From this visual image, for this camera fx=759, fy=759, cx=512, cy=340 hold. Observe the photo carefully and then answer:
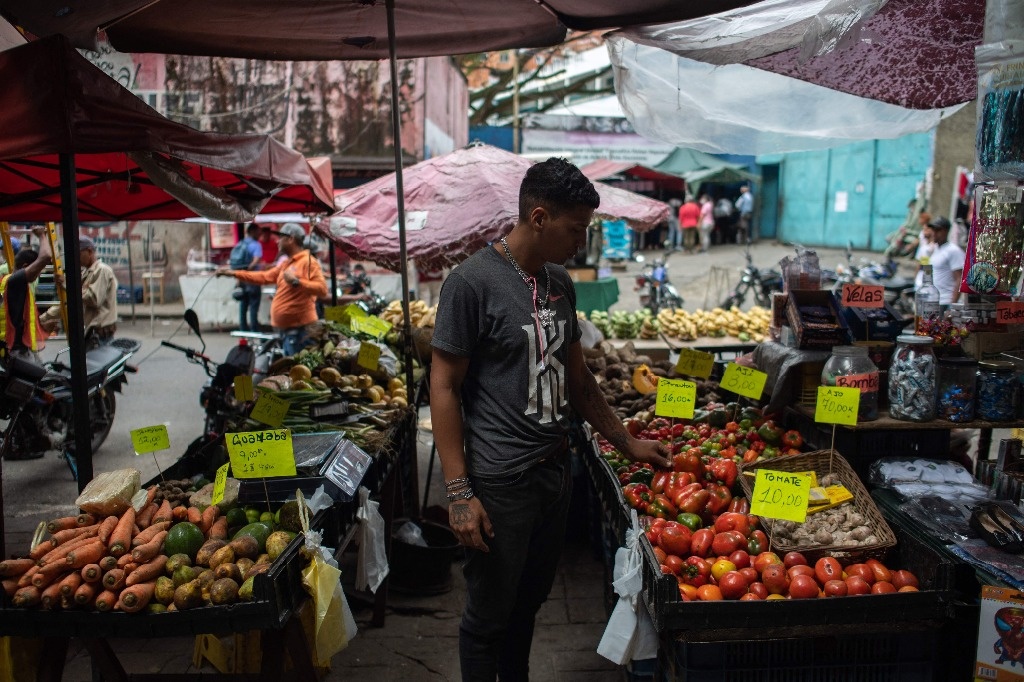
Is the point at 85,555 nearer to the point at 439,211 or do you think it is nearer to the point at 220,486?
the point at 220,486

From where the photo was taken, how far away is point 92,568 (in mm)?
2633

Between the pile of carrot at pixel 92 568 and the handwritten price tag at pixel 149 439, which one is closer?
the pile of carrot at pixel 92 568

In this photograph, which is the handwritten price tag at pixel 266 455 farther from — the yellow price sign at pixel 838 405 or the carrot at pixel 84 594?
the yellow price sign at pixel 838 405

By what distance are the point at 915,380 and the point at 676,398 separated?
1.14 meters

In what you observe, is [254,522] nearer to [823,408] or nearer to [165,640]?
[165,640]

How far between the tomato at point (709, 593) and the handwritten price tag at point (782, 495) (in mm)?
344

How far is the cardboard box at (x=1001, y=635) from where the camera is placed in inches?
102

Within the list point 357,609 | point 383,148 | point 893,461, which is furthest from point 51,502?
point 383,148

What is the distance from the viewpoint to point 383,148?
1608 cm

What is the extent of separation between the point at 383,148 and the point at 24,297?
9887mm

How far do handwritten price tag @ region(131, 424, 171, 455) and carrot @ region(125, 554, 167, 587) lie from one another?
628mm

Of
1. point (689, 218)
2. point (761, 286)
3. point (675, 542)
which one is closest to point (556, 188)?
point (675, 542)

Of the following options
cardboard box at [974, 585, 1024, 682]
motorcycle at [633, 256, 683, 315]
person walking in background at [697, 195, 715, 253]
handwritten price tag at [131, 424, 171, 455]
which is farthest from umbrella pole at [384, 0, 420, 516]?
person walking in background at [697, 195, 715, 253]

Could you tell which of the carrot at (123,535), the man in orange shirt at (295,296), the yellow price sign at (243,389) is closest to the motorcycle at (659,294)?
the man in orange shirt at (295,296)
